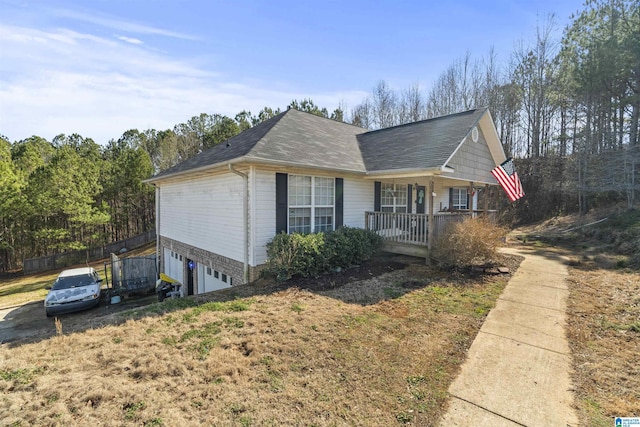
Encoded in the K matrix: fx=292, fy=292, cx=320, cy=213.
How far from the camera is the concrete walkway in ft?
9.77

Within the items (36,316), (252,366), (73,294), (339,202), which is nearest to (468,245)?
(339,202)

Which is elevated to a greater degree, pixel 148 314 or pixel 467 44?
pixel 467 44

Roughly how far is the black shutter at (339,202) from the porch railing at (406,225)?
4.20ft

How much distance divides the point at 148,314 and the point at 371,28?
13884 millimetres

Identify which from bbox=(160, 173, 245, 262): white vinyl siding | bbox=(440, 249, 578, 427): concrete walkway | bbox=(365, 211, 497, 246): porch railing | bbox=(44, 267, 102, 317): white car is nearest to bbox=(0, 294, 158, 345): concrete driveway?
bbox=(44, 267, 102, 317): white car

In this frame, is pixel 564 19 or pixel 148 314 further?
pixel 564 19

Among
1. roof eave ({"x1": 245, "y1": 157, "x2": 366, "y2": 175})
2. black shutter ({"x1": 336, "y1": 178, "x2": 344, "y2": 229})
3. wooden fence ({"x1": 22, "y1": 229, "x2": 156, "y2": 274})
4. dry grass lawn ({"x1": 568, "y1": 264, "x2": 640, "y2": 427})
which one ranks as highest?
roof eave ({"x1": 245, "y1": 157, "x2": 366, "y2": 175})

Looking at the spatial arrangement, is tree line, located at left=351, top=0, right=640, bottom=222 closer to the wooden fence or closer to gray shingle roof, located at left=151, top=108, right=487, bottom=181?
gray shingle roof, located at left=151, top=108, right=487, bottom=181

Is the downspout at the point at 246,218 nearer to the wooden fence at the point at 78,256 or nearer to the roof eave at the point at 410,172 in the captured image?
the roof eave at the point at 410,172

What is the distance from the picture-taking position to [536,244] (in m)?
14.0

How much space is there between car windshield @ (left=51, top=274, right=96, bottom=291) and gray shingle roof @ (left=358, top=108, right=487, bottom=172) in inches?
464

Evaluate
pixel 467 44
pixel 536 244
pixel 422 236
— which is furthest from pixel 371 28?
pixel 467 44

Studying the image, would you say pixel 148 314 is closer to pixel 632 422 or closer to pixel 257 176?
pixel 257 176

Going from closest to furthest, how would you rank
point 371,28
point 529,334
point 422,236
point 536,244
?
point 529,334
point 422,236
point 371,28
point 536,244
